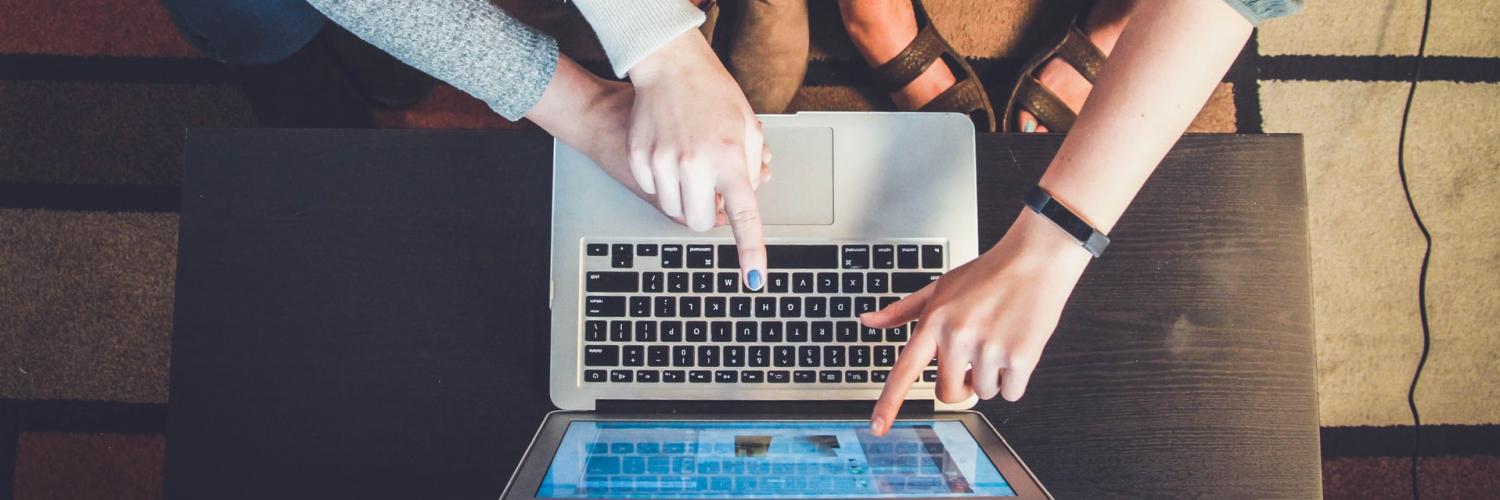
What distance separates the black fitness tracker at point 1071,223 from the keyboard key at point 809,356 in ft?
0.65

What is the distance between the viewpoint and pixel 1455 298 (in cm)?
113

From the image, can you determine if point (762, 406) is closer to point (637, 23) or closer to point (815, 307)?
point (815, 307)

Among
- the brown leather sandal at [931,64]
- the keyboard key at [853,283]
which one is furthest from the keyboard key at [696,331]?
the brown leather sandal at [931,64]

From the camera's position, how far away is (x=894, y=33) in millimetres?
1028

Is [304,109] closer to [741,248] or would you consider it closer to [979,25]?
[741,248]

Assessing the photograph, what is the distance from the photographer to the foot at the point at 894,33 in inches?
40.3

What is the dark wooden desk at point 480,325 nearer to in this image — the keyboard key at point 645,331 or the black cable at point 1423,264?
the keyboard key at point 645,331

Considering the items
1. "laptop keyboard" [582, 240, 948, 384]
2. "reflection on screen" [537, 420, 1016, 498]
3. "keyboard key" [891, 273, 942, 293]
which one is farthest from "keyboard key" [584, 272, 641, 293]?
"keyboard key" [891, 273, 942, 293]

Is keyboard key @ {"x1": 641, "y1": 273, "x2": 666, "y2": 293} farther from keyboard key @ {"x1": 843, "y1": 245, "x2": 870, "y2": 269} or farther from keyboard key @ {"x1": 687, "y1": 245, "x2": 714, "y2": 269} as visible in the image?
keyboard key @ {"x1": 843, "y1": 245, "x2": 870, "y2": 269}

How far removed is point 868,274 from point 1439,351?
1054 mm

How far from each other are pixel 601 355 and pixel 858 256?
0.71 ft

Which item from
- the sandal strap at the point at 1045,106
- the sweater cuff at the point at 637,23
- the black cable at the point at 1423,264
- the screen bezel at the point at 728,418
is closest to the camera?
the screen bezel at the point at 728,418

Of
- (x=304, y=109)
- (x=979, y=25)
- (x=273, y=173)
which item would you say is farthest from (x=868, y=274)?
(x=304, y=109)

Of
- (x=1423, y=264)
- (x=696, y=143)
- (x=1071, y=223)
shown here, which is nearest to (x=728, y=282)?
(x=696, y=143)
